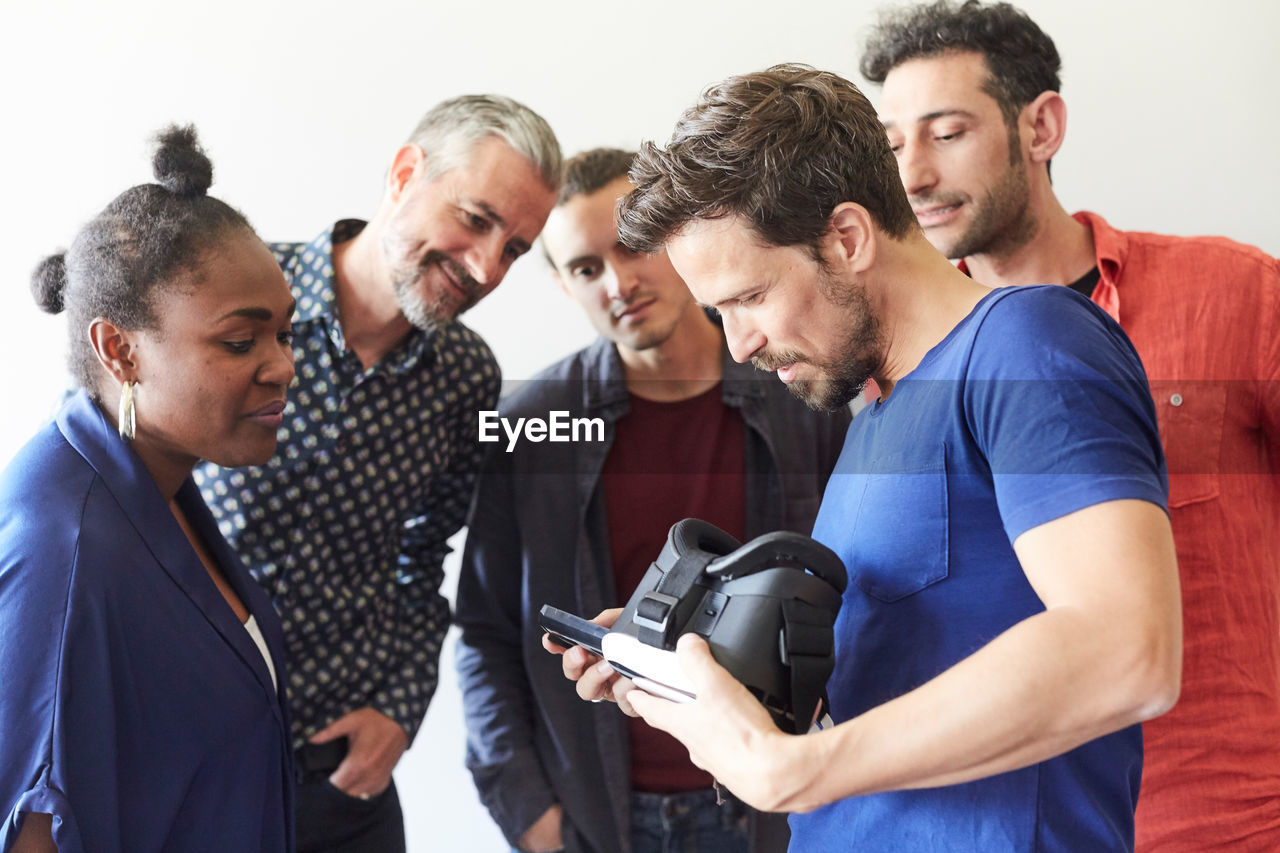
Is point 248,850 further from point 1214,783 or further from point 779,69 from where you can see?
point 1214,783

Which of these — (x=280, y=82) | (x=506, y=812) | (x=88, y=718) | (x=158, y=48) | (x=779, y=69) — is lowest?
(x=506, y=812)

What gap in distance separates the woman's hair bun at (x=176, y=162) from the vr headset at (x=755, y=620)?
68 centimetres

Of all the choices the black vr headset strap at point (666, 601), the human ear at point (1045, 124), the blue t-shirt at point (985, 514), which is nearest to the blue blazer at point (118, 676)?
the black vr headset strap at point (666, 601)

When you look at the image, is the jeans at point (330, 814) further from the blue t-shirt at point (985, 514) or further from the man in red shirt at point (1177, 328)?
the man in red shirt at point (1177, 328)

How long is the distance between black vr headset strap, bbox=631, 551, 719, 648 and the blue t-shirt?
0.41 feet

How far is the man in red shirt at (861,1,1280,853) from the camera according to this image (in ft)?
3.67

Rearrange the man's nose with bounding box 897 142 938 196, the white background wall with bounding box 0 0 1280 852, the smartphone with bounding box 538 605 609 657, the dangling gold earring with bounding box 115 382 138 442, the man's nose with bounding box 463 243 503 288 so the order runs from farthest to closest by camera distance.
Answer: the white background wall with bounding box 0 0 1280 852, the man's nose with bounding box 463 243 503 288, the man's nose with bounding box 897 142 938 196, the dangling gold earring with bounding box 115 382 138 442, the smartphone with bounding box 538 605 609 657

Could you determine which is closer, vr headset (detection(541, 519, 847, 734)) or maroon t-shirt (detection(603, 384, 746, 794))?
vr headset (detection(541, 519, 847, 734))

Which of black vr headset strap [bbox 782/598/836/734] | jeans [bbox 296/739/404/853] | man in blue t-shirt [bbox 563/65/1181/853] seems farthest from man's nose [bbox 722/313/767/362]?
jeans [bbox 296/739/404/853]

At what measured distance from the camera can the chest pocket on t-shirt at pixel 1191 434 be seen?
115cm

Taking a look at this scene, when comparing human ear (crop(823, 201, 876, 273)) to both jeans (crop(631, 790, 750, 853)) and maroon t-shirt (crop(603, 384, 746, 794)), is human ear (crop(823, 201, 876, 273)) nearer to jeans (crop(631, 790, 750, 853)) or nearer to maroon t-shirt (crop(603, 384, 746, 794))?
maroon t-shirt (crop(603, 384, 746, 794))

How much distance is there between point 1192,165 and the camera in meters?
1.59

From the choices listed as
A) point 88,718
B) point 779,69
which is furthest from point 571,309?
point 88,718

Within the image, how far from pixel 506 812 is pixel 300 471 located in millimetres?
547
